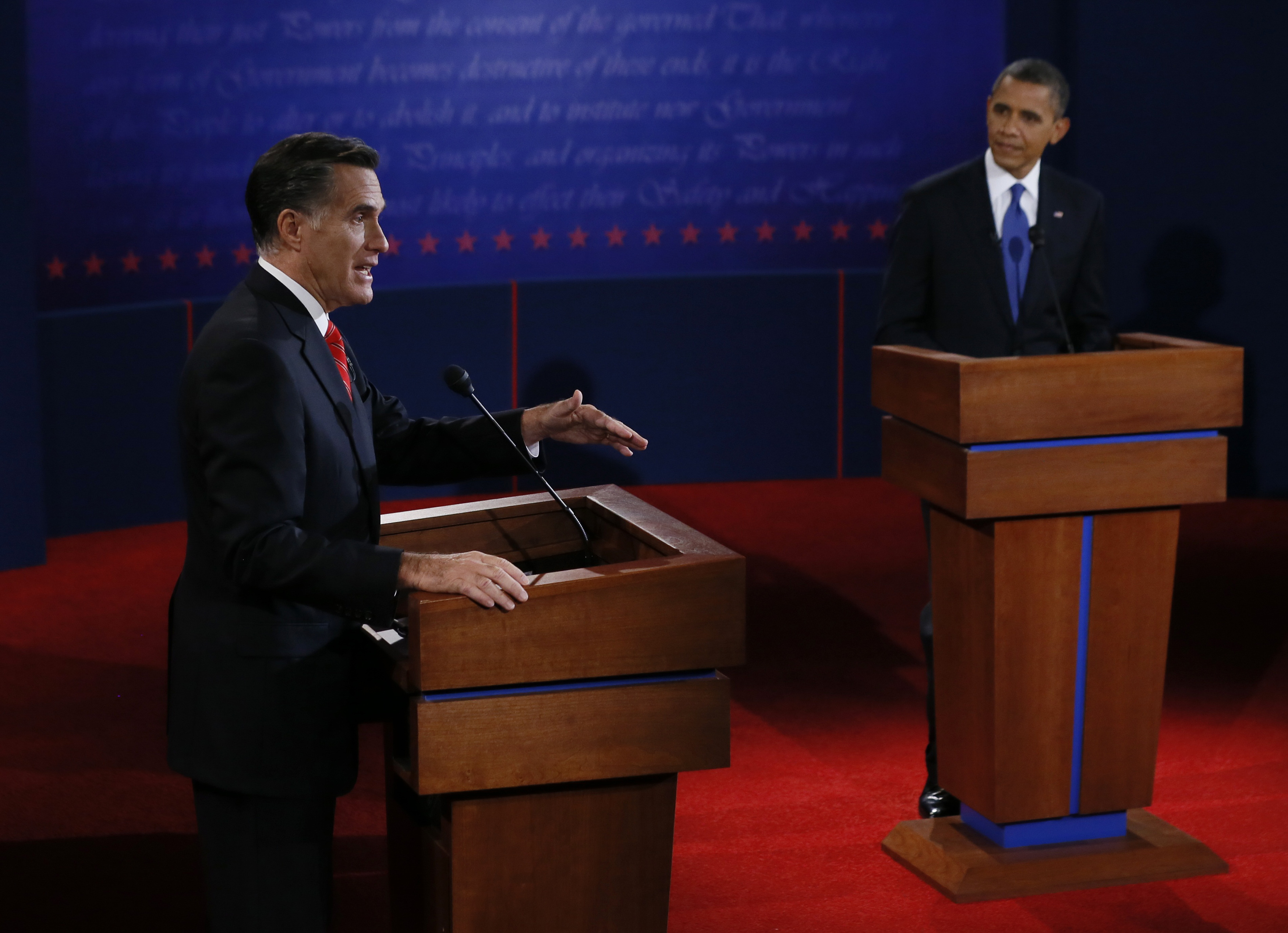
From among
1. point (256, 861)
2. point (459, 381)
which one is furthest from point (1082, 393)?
point (256, 861)

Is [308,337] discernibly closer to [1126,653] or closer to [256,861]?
[256,861]

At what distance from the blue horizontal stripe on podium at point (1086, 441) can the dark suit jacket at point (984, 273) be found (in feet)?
1.38

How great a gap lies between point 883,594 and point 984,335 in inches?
81.6

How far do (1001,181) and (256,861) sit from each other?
2.17 meters

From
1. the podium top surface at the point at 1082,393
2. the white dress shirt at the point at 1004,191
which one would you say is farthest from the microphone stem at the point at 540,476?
the white dress shirt at the point at 1004,191

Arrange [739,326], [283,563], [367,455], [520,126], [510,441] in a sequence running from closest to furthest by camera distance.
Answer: [283,563] < [367,455] < [510,441] < [739,326] < [520,126]

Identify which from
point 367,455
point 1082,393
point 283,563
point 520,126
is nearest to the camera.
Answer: point 283,563

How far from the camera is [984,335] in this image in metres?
3.44

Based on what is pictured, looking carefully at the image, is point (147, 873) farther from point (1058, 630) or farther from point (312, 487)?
point (1058, 630)

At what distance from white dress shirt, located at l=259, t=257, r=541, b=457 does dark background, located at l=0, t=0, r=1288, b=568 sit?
150 inches

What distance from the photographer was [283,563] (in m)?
2.06

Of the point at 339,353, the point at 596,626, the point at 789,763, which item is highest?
the point at 339,353

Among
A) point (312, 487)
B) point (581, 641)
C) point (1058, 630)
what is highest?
point (312, 487)

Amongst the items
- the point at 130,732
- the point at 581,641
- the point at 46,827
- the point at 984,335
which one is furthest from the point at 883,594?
the point at 581,641
